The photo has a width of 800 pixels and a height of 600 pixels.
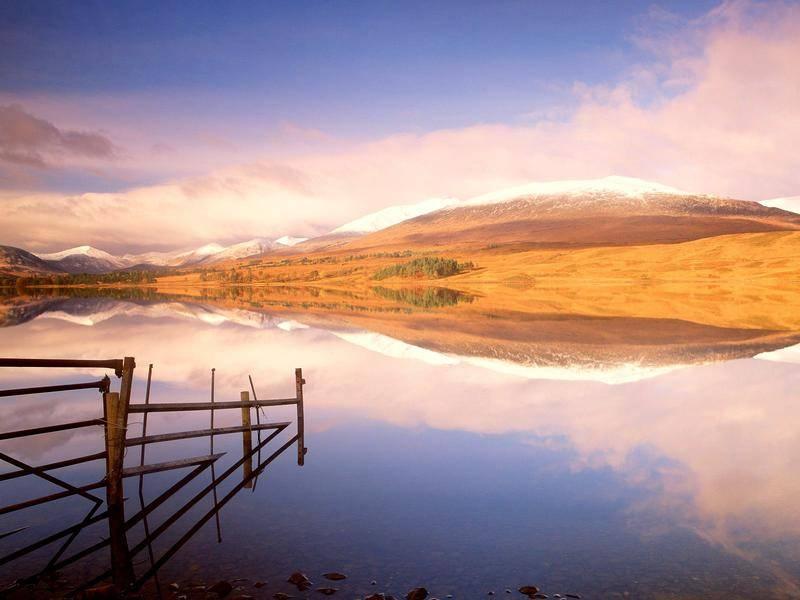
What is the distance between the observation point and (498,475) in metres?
13.5

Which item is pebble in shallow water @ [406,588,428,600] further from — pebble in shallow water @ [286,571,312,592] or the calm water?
pebble in shallow water @ [286,571,312,592]

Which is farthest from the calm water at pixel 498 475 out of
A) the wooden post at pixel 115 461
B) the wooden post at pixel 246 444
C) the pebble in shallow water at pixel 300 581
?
the wooden post at pixel 115 461

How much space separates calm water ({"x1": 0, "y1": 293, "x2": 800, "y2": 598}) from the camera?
30.9 feet

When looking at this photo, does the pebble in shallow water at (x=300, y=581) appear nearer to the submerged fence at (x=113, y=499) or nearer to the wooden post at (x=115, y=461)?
the submerged fence at (x=113, y=499)

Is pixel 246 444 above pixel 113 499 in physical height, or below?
below

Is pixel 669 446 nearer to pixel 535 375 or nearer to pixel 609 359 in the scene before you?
pixel 535 375

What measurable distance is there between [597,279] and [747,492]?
98.6m

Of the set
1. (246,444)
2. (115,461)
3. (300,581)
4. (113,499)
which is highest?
(115,461)

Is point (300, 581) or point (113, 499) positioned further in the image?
point (113, 499)

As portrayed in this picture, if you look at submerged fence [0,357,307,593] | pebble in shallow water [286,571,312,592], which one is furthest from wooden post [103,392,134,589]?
pebble in shallow water [286,571,312,592]

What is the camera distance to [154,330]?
45.0 metres

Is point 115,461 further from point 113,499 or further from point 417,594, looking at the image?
point 417,594

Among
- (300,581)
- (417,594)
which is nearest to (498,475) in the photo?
(417,594)

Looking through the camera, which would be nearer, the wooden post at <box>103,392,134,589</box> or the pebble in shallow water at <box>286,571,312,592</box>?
the pebble in shallow water at <box>286,571,312,592</box>
